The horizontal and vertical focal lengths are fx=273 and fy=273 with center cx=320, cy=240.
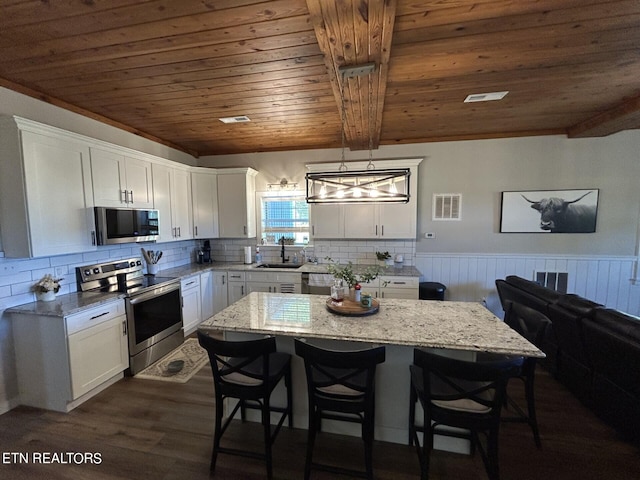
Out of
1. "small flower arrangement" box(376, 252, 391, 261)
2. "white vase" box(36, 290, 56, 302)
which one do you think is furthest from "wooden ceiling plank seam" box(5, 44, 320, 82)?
"small flower arrangement" box(376, 252, 391, 261)

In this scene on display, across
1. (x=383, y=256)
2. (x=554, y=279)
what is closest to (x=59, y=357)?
(x=383, y=256)

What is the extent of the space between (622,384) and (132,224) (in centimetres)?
464

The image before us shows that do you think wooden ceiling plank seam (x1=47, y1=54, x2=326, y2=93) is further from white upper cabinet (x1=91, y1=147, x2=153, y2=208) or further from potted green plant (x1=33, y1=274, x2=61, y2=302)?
potted green plant (x1=33, y1=274, x2=61, y2=302)

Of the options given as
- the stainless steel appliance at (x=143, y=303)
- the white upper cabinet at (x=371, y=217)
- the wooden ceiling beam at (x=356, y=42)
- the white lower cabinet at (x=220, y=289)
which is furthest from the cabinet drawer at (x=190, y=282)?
the wooden ceiling beam at (x=356, y=42)

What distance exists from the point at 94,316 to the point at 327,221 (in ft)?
10.0

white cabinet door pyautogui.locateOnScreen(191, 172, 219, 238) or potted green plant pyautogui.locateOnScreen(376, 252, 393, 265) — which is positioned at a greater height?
white cabinet door pyautogui.locateOnScreen(191, 172, 219, 238)

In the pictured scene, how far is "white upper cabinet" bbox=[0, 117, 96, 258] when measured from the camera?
2234 millimetres

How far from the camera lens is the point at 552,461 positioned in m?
1.87

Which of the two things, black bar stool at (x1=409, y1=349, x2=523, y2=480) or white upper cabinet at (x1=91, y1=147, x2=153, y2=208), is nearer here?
black bar stool at (x1=409, y1=349, x2=523, y2=480)

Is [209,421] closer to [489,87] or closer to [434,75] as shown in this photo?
[434,75]

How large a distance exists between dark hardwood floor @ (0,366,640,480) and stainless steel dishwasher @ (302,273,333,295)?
196cm

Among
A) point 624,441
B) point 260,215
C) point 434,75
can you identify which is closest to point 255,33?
point 434,75

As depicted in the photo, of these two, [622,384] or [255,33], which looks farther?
[622,384]

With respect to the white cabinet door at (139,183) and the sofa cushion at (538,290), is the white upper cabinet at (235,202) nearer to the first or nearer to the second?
the white cabinet door at (139,183)
